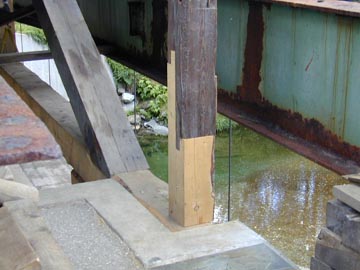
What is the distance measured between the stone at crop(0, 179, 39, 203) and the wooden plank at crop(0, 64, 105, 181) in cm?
247

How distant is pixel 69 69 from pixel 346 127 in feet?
6.17

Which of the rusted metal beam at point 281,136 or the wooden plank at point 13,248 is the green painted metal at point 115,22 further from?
the wooden plank at point 13,248

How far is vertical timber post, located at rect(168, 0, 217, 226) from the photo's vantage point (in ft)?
10.5

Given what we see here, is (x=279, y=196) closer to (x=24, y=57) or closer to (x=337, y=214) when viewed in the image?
(x=24, y=57)

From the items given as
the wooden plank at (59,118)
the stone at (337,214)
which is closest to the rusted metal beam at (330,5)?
the stone at (337,214)

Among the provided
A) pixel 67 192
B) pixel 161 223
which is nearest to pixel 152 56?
pixel 67 192

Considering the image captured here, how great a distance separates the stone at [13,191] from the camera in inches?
60.0

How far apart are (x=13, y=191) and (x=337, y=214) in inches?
110

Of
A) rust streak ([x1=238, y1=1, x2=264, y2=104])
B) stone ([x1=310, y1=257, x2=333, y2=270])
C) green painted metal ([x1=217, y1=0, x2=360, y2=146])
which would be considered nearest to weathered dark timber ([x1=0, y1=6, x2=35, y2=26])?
green painted metal ([x1=217, y1=0, x2=360, y2=146])

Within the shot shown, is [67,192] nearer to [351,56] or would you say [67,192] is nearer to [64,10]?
[64,10]

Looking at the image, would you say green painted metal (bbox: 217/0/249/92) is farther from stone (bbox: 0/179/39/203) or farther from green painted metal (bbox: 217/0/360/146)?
stone (bbox: 0/179/39/203)

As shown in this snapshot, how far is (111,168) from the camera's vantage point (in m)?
3.94

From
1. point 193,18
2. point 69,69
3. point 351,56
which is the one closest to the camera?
point 193,18

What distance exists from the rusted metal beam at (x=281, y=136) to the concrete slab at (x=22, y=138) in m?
2.80
